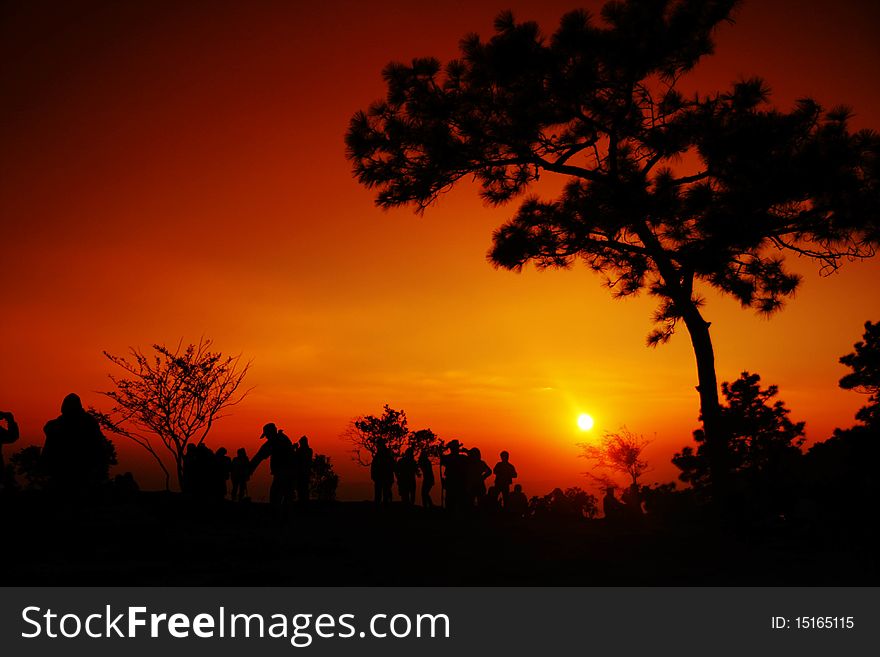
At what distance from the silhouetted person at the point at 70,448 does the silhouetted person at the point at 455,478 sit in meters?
7.26

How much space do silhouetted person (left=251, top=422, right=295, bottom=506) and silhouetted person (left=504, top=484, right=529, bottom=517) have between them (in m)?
6.28

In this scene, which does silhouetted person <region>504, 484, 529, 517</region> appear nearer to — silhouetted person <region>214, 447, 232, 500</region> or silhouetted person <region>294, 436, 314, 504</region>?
silhouetted person <region>294, 436, 314, 504</region>

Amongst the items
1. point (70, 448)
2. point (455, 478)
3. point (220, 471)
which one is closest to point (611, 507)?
point (455, 478)

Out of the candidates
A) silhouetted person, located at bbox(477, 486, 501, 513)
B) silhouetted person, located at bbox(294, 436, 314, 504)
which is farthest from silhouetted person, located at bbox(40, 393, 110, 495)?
silhouetted person, located at bbox(477, 486, 501, 513)

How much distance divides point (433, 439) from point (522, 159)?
27.6 meters

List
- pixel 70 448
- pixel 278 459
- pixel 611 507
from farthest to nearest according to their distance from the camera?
1. pixel 611 507
2. pixel 278 459
3. pixel 70 448

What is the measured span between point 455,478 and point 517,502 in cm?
326

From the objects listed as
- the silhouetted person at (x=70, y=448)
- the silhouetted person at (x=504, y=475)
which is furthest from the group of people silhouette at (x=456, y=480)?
the silhouetted person at (x=70, y=448)

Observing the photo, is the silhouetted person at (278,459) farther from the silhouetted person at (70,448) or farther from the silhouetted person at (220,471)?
the silhouetted person at (70,448)

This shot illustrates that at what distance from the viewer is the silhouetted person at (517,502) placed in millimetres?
17203

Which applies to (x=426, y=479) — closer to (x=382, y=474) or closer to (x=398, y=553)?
(x=382, y=474)

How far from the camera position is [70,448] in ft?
34.7
